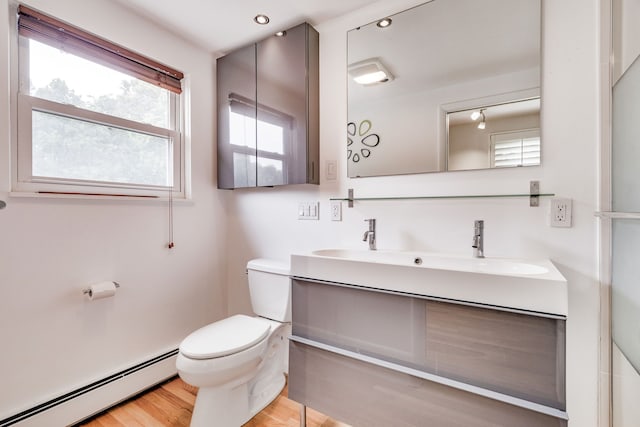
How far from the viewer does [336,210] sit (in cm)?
176

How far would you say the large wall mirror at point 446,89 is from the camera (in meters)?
1.30

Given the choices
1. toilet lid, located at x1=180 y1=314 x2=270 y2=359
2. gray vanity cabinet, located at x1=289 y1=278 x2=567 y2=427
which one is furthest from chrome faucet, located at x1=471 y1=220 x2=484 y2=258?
toilet lid, located at x1=180 y1=314 x2=270 y2=359

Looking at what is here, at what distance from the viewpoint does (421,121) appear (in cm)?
154

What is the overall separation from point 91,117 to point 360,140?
1.45m

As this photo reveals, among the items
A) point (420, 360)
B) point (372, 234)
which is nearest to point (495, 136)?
point (372, 234)

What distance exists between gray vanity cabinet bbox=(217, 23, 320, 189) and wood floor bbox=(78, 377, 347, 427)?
1247 mm

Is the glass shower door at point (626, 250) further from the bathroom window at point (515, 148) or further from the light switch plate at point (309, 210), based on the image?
the light switch plate at point (309, 210)

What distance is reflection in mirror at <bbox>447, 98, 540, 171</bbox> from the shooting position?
4.20 feet

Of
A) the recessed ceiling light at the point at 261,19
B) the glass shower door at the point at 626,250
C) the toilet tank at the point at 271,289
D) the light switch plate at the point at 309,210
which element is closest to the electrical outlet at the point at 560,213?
the glass shower door at the point at 626,250

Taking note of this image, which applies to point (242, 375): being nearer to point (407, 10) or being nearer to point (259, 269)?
point (259, 269)

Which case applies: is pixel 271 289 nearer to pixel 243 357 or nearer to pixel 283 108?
pixel 243 357

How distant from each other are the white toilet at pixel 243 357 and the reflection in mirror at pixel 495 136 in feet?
3.66

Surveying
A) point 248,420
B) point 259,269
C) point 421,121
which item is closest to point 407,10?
point 421,121

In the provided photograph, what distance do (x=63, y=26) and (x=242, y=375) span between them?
1.90 metres
